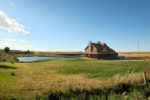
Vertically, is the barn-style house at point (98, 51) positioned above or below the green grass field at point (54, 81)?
above

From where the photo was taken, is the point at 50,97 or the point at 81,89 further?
the point at 81,89

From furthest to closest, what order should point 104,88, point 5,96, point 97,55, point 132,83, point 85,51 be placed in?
1. point 85,51
2. point 97,55
3. point 132,83
4. point 104,88
5. point 5,96

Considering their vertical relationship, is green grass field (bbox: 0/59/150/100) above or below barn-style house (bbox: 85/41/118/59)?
below

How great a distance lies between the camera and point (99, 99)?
5.11 metres

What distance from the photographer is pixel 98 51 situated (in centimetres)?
3841

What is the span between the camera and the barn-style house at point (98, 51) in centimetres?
3866

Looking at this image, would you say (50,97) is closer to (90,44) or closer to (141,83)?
(141,83)

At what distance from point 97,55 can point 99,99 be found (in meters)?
34.1

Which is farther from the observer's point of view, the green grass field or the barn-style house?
the barn-style house

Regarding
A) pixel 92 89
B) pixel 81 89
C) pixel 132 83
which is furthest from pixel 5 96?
pixel 132 83

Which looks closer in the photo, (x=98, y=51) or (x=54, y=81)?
(x=54, y=81)

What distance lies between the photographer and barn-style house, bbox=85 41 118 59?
1522 inches

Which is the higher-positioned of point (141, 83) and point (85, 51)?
point (85, 51)

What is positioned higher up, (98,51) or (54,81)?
(98,51)
